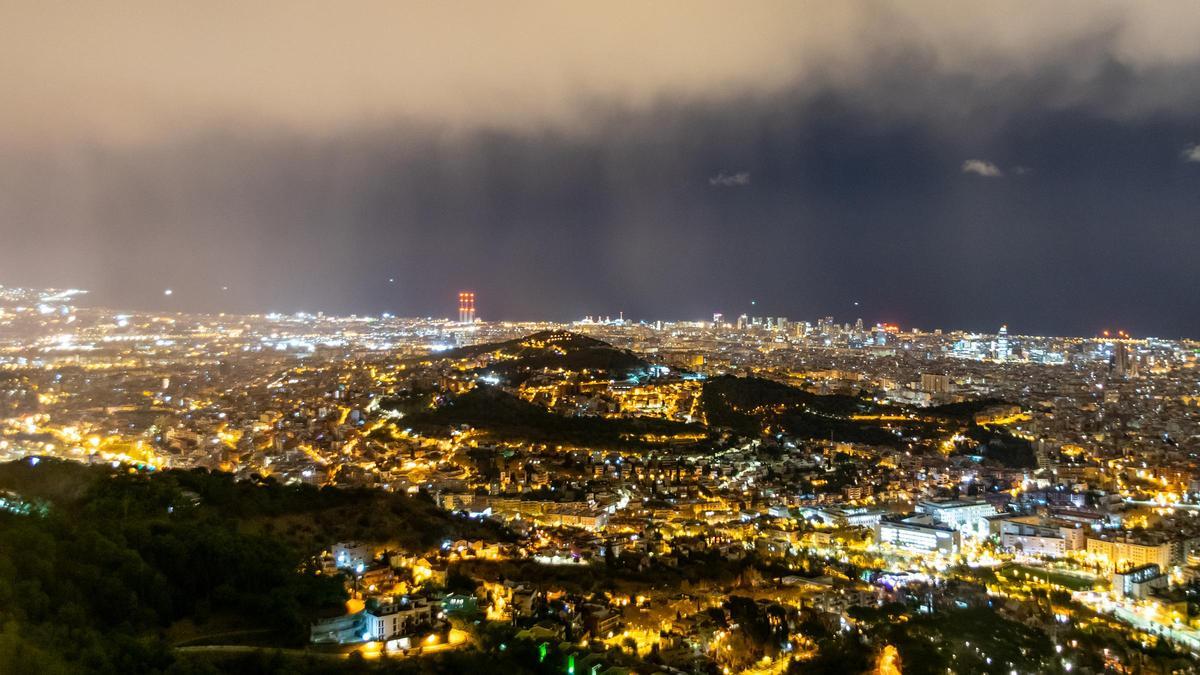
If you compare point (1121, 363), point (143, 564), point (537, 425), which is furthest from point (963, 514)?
point (1121, 363)

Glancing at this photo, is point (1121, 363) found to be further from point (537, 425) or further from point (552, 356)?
point (537, 425)

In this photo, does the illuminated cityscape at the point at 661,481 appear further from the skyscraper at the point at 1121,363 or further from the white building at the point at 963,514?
the skyscraper at the point at 1121,363

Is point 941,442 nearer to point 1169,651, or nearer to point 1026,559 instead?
point 1026,559

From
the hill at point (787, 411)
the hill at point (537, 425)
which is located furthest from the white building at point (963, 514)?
the hill at point (537, 425)

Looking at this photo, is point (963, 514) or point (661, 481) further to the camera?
point (661, 481)

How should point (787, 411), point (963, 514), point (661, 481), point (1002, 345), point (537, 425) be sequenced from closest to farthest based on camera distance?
point (963, 514) < point (661, 481) < point (537, 425) < point (787, 411) < point (1002, 345)

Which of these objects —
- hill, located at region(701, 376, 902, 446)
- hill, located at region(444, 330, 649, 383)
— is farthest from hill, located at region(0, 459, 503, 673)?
hill, located at region(444, 330, 649, 383)

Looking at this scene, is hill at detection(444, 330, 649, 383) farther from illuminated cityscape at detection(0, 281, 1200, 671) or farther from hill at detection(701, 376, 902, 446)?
hill at detection(701, 376, 902, 446)

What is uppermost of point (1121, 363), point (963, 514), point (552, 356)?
point (552, 356)

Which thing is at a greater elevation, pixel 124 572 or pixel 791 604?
pixel 124 572

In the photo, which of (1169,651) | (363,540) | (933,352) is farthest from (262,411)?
(933,352)

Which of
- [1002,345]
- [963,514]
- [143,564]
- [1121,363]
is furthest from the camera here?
[1002,345]
